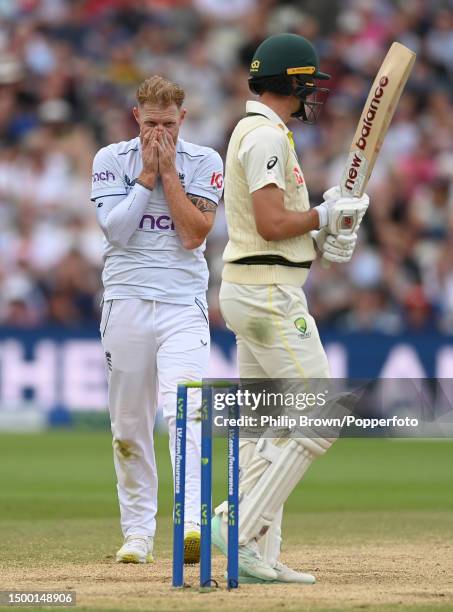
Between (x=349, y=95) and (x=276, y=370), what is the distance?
12.0 metres

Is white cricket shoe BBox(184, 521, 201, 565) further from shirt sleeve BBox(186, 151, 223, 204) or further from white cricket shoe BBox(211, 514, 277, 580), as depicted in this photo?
shirt sleeve BBox(186, 151, 223, 204)

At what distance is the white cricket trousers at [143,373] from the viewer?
6328 mm

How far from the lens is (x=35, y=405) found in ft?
48.9

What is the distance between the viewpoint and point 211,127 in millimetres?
17062

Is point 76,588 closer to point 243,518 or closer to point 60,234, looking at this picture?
point 243,518

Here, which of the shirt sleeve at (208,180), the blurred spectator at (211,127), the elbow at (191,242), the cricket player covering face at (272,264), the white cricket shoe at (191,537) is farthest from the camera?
the blurred spectator at (211,127)

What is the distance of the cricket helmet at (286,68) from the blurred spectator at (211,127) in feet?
30.3

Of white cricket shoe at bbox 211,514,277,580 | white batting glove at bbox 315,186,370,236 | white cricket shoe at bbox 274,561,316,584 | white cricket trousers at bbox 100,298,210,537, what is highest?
white batting glove at bbox 315,186,370,236

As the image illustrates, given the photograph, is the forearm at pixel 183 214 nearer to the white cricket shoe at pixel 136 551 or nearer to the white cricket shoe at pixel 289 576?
the white cricket shoe at pixel 136 551

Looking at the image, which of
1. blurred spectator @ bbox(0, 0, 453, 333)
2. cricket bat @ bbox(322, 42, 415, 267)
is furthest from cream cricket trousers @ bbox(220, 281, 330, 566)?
blurred spectator @ bbox(0, 0, 453, 333)

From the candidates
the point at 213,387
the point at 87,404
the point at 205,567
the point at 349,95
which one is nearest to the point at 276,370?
the point at 213,387

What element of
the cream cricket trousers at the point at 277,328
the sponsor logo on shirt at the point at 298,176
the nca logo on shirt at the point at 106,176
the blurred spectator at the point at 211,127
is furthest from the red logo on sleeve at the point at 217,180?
the blurred spectator at the point at 211,127

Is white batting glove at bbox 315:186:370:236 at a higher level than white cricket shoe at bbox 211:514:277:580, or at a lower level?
higher

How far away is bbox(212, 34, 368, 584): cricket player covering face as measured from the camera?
5492mm
